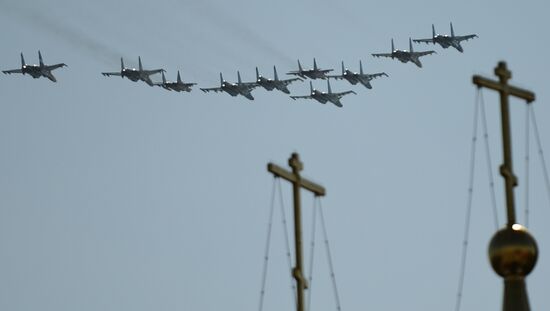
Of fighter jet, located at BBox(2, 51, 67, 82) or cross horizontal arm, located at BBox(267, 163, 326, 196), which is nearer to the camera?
cross horizontal arm, located at BBox(267, 163, 326, 196)

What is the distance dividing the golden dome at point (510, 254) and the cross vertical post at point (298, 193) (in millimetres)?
6191

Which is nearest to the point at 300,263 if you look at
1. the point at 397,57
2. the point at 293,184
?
the point at 293,184

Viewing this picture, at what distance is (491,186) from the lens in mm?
50969

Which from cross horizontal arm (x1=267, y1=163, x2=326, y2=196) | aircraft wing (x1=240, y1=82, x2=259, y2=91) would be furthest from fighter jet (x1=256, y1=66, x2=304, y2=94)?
cross horizontal arm (x1=267, y1=163, x2=326, y2=196)

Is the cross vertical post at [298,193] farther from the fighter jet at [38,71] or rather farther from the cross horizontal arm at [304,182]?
the fighter jet at [38,71]

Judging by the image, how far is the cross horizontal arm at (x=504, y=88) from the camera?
172 feet

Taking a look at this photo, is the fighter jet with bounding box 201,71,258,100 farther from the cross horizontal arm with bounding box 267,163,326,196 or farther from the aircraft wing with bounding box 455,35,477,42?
the cross horizontal arm with bounding box 267,163,326,196

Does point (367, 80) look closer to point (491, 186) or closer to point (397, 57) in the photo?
point (397, 57)

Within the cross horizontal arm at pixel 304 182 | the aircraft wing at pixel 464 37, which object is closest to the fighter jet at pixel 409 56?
the aircraft wing at pixel 464 37

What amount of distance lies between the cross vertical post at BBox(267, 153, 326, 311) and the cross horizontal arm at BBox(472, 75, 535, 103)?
6.12 m

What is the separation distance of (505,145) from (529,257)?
3948mm

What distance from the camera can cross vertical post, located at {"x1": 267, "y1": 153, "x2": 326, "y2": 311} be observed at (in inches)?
2116

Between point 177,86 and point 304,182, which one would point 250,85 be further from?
point 304,182

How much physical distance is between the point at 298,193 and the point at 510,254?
25.8 ft
